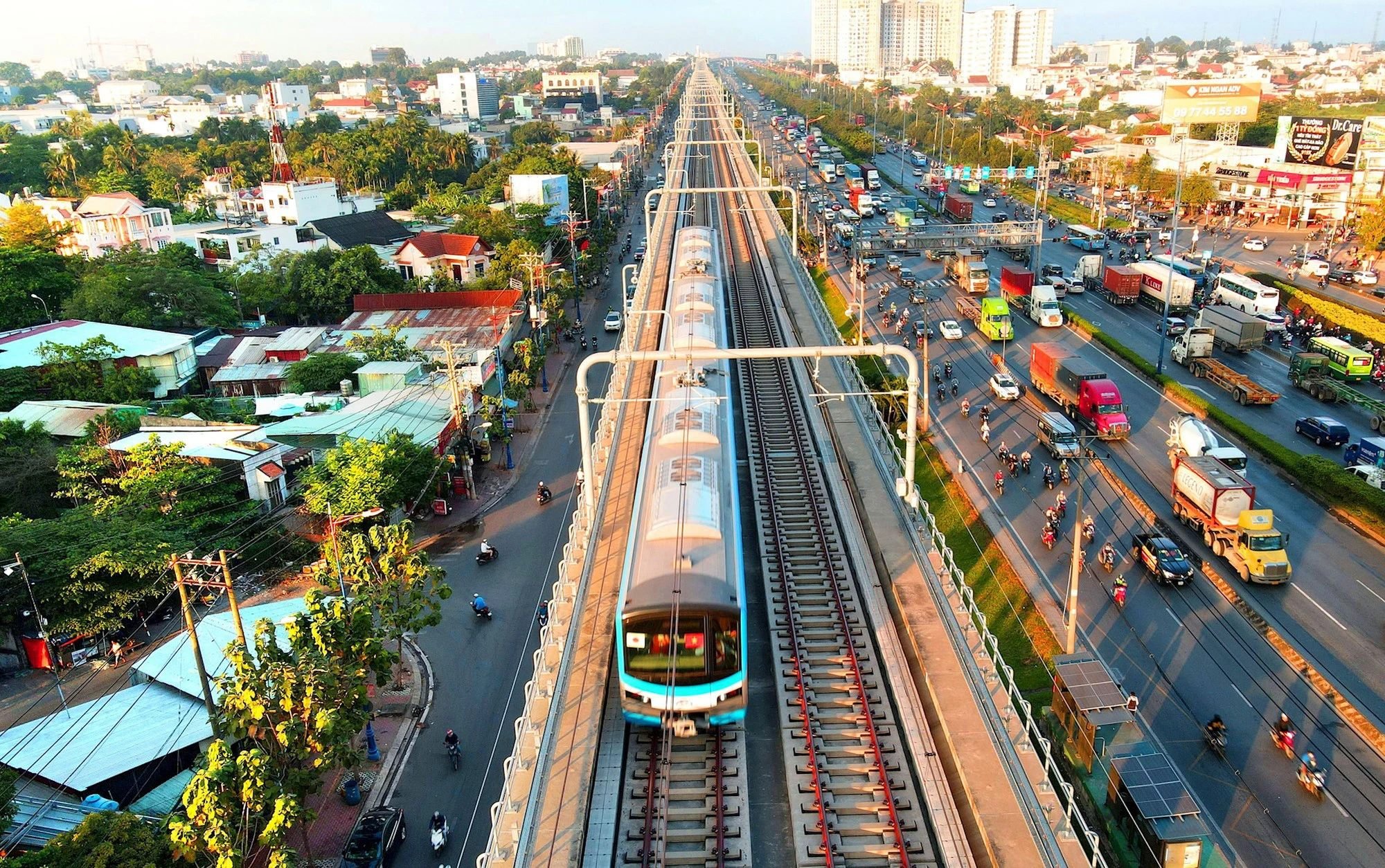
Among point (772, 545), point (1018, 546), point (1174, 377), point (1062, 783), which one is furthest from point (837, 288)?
point (1062, 783)

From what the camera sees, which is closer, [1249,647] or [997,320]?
[1249,647]

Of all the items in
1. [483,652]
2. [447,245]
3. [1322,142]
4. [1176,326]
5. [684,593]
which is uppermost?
[1322,142]

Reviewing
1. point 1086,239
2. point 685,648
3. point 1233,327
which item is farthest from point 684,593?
point 1086,239

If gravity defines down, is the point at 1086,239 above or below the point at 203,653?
above

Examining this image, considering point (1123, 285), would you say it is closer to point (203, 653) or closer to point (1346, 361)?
point (1346, 361)

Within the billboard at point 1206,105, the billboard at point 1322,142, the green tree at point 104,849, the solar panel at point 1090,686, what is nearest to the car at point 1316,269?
the billboard at point 1206,105
